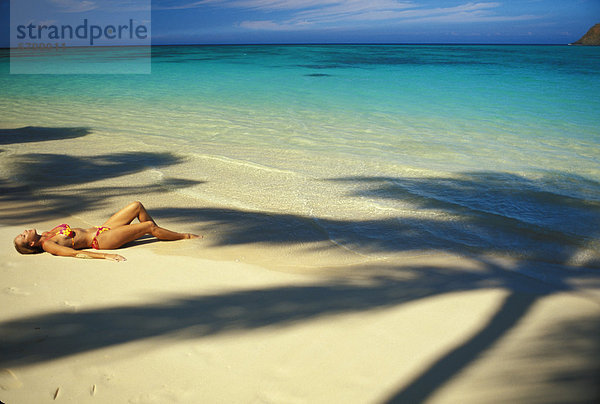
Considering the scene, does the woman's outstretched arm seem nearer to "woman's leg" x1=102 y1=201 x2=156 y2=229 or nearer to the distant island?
"woman's leg" x1=102 y1=201 x2=156 y2=229

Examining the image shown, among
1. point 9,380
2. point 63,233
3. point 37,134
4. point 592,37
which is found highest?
point 592,37

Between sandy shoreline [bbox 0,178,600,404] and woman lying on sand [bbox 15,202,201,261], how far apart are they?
11cm

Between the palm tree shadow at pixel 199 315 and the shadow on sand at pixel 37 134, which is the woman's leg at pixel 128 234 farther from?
the shadow on sand at pixel 37 134

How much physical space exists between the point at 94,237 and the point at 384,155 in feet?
21.5

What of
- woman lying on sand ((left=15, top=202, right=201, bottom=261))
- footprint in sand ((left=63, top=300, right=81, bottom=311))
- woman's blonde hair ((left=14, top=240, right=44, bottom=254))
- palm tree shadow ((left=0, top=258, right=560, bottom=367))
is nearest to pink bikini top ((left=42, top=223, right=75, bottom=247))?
woman lying on sand ((left=15, top=202, right=201, bottom=261))

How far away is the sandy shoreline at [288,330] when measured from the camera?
2803mm

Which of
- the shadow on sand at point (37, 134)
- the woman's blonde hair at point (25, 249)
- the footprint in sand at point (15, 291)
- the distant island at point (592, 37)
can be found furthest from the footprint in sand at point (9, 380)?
the distant island at point (592, 37)

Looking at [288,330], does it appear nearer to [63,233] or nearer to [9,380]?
[9,380]

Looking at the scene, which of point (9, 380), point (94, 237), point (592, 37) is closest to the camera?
point (9, 380)

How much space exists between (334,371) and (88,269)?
2.63m

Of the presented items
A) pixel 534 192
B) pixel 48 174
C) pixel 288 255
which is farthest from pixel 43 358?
pixel 534 192

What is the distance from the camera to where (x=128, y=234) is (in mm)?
4812

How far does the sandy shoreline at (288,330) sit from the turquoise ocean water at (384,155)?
40.3 inches

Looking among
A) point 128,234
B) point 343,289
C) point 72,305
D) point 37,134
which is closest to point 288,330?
point 343,289
